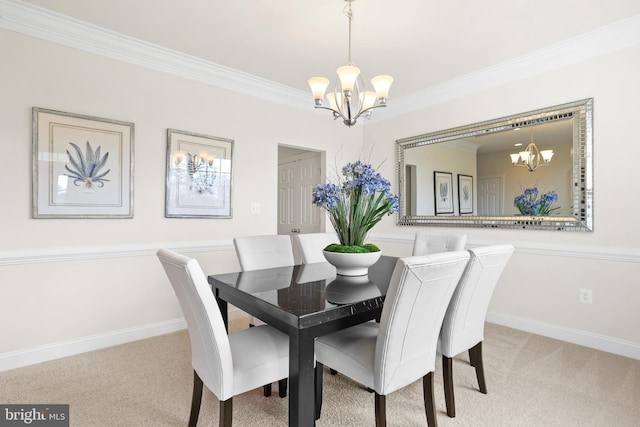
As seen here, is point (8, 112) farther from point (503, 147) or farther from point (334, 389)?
point (503, 147)

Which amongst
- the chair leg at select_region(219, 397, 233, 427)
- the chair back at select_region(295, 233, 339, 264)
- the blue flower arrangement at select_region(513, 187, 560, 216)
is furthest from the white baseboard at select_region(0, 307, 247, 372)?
the blue flower arrangement at select_region(513, 187, 560, 216)

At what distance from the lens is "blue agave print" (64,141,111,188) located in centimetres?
253

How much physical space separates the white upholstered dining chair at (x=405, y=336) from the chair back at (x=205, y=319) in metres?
0.52

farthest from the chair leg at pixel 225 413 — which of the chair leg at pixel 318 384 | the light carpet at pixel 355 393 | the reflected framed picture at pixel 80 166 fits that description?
the reflected framed picture at pixel 80 166

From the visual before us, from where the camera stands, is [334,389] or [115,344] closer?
[334,389]

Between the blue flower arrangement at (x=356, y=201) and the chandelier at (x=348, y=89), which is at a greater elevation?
the chandelier at (x=348, y=89)

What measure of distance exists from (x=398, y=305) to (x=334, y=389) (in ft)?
3.52

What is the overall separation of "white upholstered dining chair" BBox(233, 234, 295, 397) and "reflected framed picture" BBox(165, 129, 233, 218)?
0.97 metres

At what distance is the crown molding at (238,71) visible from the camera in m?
2.38

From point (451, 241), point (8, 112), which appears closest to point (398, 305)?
point (451, 241)

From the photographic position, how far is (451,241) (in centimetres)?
257

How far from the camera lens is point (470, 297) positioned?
1.78 meters

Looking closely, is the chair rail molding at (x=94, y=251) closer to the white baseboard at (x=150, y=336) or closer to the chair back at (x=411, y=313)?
the white baseboard at (x=150, y=336)

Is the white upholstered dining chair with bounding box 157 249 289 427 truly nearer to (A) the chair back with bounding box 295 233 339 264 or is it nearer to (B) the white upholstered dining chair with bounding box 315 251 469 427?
(B) the white upholstered dining chair with bounding box 315 251 469 427
